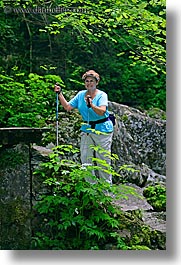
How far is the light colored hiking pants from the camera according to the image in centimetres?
229

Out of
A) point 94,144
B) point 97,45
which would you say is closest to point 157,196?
point 94,144

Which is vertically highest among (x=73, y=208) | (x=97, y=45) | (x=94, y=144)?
(x=97, y=45)

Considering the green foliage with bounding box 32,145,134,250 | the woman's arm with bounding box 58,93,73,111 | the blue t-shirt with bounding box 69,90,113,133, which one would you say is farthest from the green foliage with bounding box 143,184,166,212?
the woman's arm with bounding box 58,93,73,111

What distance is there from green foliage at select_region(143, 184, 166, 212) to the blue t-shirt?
1.09ft

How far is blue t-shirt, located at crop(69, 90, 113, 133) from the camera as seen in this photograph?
7.55 feet

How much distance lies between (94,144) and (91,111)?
6.1 inches

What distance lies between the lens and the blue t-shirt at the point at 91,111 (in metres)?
2.30

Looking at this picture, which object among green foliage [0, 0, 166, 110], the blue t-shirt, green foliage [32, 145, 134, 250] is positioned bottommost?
green foliage [32, 145, 134, 250]

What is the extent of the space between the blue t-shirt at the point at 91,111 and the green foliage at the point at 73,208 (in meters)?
0.15

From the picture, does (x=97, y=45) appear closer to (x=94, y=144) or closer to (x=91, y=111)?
(x=91, y=111)

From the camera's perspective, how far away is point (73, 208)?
2.27 m

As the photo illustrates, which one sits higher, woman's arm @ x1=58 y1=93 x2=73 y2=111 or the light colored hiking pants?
woman's arm @ x1=58 y1=93 x2=73 y2=111

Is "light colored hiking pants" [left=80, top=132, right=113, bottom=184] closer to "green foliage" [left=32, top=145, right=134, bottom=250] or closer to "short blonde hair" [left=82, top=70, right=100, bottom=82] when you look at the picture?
"green foliage" [left=32, top=145, right=134, bottom=250]

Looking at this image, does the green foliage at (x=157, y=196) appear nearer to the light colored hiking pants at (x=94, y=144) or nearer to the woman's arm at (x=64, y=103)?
the light colored hiking pants at (x=94, y=144)
